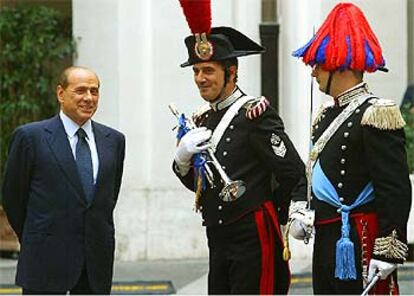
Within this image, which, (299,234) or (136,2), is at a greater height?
(136,2)

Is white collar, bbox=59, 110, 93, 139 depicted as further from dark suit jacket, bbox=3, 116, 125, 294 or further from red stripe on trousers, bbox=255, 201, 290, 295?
red stripe on trousers, bbox=255, 201, 290, 295

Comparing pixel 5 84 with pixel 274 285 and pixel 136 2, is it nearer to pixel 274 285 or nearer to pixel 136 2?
pixel 136 2

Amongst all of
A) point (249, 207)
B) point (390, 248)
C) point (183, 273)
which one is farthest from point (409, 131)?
point (390, 248)

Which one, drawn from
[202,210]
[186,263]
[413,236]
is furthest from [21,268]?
[413,236]

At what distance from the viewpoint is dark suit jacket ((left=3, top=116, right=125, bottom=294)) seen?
632 cm

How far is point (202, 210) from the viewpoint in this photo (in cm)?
648

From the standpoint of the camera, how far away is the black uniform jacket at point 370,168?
18.6 feet

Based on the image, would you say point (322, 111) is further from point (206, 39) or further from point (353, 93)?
point (206, 39)

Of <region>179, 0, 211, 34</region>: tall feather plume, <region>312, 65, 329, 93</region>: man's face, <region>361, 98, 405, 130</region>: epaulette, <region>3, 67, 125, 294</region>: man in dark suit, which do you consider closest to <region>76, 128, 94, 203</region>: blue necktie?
<region>3, 67, 125, 294</region>: man in dark suit

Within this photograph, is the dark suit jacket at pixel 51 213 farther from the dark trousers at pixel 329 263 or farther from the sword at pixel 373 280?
the sword at pixel 373 280

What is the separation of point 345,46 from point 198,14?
91 cm

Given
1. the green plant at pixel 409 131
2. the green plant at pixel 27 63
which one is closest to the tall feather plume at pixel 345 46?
the green plant at pixel 409 131

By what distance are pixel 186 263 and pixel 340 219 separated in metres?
6.30

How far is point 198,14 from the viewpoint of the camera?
638cm
